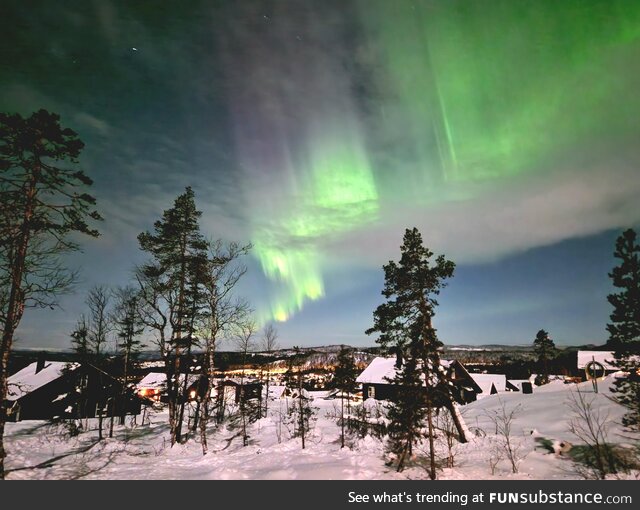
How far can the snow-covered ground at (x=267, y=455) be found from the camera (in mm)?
14992

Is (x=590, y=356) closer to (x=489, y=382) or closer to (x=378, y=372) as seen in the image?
(x=489, y=382)

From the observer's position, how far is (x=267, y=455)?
20.4 meters

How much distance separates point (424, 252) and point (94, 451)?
25.4 metres

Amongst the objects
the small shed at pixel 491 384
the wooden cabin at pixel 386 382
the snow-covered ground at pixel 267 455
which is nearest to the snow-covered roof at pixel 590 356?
the small shed at pixel 491 384

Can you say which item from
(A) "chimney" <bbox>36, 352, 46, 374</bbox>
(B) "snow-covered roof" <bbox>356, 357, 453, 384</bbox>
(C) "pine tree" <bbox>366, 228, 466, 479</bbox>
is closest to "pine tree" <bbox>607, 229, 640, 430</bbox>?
(C) "pine tree" <bbox>366, 228, 466, 479</bbox>

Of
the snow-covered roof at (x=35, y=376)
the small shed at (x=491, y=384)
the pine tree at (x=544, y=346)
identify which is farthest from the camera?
the pine tree at (x=544, y=346)

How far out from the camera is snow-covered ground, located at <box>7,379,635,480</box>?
1499cm

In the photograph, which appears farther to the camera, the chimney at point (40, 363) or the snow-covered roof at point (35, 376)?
the chimney at point (40, 363)

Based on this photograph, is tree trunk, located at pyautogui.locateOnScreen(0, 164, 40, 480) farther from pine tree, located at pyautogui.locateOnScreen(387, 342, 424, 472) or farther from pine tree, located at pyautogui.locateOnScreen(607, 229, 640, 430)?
pine tree, located at pyautogui.locateOnScreen(607, 229, 640, 430)

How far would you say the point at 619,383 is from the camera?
22406mm
